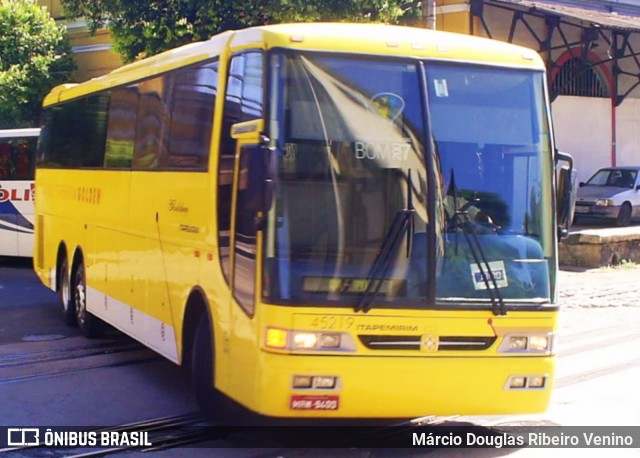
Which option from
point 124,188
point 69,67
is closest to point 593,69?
point 69,67

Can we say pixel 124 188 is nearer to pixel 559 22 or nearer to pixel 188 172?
pixel 188 172

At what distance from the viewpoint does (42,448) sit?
7445mm

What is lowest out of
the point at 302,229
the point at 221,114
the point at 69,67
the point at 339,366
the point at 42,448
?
the point at 42,448

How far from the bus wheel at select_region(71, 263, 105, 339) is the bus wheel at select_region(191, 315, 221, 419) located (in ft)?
14.1

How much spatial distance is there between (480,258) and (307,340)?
135 centimetres

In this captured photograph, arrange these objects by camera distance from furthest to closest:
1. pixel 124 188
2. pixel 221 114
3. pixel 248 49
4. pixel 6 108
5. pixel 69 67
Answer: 1. pixel 69 67
2. pixel 6 108
3. pixel 124 188
4. pixel 221 114
5. pixel 248 49

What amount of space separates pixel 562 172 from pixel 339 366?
90.2 inches

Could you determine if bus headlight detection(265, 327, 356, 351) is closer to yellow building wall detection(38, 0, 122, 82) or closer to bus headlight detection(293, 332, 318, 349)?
bus headlight detection(293, 332, 318, 349)

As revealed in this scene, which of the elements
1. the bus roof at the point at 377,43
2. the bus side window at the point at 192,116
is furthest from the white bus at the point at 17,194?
the bus roof at the point at 377,43

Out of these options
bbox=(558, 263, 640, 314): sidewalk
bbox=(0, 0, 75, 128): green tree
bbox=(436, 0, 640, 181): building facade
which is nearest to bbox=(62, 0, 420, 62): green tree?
bbox=(558, 263, 640, 314): sidewalk

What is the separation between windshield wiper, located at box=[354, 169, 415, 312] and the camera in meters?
6.78

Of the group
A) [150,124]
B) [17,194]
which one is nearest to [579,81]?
[17,194]

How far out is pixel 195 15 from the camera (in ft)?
60.1

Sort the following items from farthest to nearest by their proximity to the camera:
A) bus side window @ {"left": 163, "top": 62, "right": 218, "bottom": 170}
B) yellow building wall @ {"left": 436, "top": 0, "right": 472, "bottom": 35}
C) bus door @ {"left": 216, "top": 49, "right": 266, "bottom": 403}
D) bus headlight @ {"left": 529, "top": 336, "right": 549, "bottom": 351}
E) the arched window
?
the arched window
yellow building wall @ {"left": 436, "top": 0, "right": 472, "bottom": 35}
bus side window @ {"left": 163, "top": 62, "right": 218, "bottom": 170}
bus headlight @ {"left": 529, "top": 336, "right": 549, "bottom": 351}
bus door @ {"left": 216, "top": 49, "right": 266, "bottom": 403}
